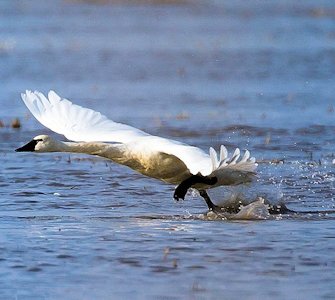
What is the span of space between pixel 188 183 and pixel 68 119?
5.29 ft

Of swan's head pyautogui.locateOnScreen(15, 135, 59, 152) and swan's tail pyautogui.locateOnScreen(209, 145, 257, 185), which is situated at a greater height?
swan's head pyautogui.locateOnScreen(15, 135, 59, 152)

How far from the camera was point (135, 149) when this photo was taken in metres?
10.0

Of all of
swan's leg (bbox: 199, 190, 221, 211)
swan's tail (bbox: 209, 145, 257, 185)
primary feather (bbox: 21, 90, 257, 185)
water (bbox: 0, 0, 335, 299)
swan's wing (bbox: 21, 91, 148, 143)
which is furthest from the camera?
swan's wing (bbox: 21, 91, 148, 143)

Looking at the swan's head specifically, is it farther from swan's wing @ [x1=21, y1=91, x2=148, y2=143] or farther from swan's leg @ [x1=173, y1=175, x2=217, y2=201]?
swan's leg @ [x1=173, y1=175, x2=217, y2=201]

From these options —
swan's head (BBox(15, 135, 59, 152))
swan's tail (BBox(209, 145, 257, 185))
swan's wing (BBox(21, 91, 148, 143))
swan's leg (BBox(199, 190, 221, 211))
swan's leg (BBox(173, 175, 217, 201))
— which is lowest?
swan's leg (BBox(199, 190, 221, 211))

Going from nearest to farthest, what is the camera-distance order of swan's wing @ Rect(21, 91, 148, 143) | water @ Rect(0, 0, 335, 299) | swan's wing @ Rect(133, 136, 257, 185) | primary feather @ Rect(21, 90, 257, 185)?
water @ Rect(0, 0, 335, 299), swan's wing @ Rect(133, 136, 257, 185), primary feather @ Rect(21, 90, 257, 185), swan's wing @ Rect(21, 91, 148, 143)

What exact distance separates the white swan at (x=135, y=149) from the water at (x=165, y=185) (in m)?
0.34

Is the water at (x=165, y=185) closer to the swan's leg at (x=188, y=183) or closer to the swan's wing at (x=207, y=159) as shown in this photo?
the swan's leg at (x=188, y=183)

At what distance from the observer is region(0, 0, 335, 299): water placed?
25.0ft

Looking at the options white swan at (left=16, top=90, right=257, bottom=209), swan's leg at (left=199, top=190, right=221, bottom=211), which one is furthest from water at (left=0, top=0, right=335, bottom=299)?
white swan at (left=16, top=90, right=257, bottom=209)

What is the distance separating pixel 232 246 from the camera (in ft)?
28.1

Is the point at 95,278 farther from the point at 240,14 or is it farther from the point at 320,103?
the point at 240,14

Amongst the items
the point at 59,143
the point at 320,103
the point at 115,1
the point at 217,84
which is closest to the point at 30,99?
the point at 59,143

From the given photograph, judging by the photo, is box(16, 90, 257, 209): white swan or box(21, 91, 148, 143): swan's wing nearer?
box(16, 90, 257, 209): white swan
